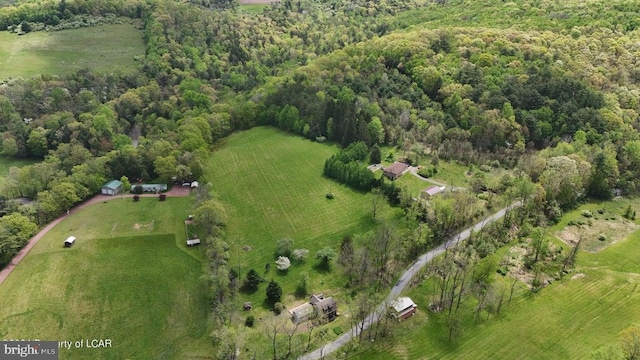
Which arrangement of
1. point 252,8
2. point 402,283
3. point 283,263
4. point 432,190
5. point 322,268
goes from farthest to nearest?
1. point 252,8
2. point 432,190
3. point 322,268
4. point 283,263
5. point 402,283

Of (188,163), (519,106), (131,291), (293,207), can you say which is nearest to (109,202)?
(188,163)

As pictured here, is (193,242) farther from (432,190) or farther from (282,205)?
(432,190)

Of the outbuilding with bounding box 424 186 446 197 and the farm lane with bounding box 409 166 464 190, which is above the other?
the outbuilding with bounding box 424 186 446 197

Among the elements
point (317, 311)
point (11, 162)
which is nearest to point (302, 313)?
point (317, 311)

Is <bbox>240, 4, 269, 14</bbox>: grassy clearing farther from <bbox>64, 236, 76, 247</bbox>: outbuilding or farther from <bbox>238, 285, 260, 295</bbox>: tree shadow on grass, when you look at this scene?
<bbox>238, 285, 260, 295</bbox>: tree shadow on grass

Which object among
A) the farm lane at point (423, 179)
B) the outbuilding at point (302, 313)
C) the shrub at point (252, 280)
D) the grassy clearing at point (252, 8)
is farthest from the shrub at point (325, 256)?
the grassy clearing at point (252, 8)

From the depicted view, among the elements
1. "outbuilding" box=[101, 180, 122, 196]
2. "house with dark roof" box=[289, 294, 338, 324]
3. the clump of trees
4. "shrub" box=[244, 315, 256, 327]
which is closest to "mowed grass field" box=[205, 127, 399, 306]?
the clump of trees
